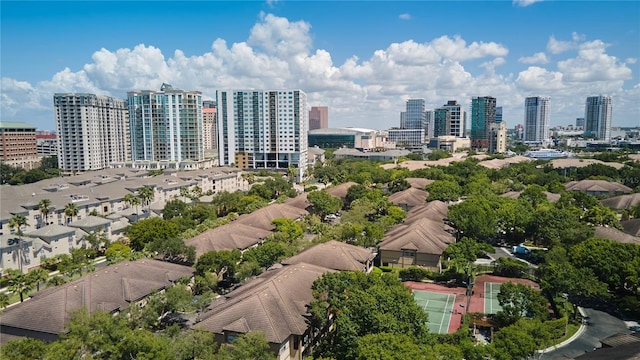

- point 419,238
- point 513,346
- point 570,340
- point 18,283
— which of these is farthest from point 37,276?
point 570,340

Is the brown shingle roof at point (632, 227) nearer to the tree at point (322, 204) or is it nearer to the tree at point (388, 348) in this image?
the tree at point (322, 204)

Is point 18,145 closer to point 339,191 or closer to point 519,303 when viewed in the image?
point 339,191

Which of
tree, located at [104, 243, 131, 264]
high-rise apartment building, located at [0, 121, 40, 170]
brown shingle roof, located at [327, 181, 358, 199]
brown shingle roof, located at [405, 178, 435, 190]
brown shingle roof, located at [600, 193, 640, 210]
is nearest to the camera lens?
tree, located at [104, 243, 131, 264]

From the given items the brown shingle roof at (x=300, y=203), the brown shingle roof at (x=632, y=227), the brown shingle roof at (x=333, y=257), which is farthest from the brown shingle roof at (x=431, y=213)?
the brown shingle roof at (x=632, y=227)

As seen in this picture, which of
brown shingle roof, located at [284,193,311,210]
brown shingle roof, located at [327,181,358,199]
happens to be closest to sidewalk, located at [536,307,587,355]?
brown shingle roof, located at [284,193,311,210]

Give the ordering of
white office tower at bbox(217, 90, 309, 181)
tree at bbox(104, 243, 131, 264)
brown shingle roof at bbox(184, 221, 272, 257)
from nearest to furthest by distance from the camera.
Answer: tree at bbox(104, 243, 131, 264) → brown shingle roof at bbox(184, 221, 272, 257) → white office tower at bbox(217, 90, 309, 181)

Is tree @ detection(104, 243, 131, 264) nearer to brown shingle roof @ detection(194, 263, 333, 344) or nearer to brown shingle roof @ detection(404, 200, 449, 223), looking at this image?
brown shingle roof @ detection(194, 263, 333, 344)
